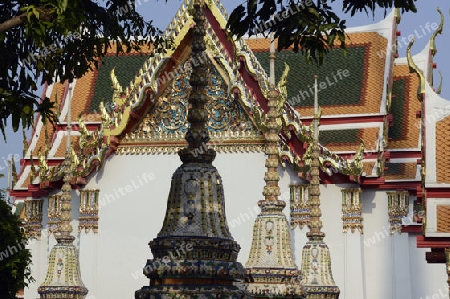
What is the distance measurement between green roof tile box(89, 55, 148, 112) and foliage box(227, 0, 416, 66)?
21017 mm

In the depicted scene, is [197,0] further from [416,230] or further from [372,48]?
[372,48]

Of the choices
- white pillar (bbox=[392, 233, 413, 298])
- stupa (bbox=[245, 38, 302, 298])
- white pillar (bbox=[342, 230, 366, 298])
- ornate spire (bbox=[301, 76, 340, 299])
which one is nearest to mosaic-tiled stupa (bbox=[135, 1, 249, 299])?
stupa (bbox=[245, 38, 302, 298])

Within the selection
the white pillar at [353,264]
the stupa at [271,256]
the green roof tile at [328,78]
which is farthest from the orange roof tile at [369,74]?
the stupa at [271,256]

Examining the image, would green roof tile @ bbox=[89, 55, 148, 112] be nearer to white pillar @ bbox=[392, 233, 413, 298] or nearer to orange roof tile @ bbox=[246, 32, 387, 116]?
orange roof tile @ bbox=[246, 32, 387, 116]

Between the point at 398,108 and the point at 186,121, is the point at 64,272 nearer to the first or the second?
the point at 186,121

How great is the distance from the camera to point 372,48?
31.0 metres

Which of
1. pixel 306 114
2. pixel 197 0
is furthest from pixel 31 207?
pixel 197 0

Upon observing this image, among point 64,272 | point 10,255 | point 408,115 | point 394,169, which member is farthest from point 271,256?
point 408,115

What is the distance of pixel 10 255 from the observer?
70.2ft

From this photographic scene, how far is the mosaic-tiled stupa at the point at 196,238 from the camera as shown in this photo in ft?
30.3

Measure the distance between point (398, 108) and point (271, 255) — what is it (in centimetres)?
1656

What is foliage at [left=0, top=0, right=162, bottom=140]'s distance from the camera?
32.9ft

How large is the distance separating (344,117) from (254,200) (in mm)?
3941

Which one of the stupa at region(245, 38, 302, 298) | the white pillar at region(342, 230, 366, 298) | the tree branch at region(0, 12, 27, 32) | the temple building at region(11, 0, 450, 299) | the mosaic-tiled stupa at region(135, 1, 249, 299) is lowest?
the mosaic-tiled stupa at region(135, 1, 249, 299)
